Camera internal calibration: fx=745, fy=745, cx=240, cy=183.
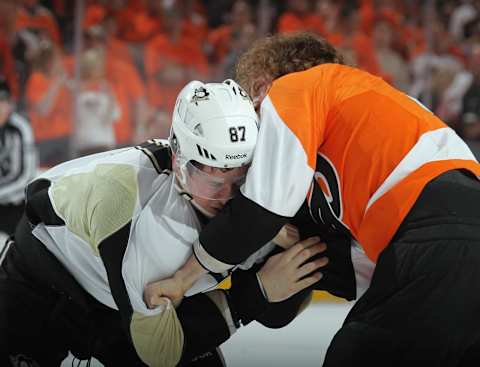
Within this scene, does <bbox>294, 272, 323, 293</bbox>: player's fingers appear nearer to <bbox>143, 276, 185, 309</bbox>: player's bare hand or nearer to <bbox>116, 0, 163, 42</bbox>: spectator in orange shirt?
<bbox>143, 276, 185, 309</bbox>: player's bare hand

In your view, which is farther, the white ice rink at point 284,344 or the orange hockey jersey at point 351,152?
the white ice rink at point 284,344

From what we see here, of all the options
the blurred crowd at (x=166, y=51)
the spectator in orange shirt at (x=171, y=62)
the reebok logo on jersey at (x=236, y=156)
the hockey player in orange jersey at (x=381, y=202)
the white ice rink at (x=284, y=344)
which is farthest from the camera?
the spectator in orange shirt at (x=171, y=62)

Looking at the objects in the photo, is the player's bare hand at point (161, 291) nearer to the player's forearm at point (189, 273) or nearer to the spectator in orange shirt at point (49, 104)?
the player's forearm at point (189, 273)

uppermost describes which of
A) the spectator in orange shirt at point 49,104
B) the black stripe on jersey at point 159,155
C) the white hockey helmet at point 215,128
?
the white hockey helmet at point 215,128

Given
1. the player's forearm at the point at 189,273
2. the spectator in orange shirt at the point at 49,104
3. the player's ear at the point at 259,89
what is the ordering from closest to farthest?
the player's forearm at the point at 189,273 → the player's ear at the point at 259,89 → the spectator in orange shirt at the point at 49,104

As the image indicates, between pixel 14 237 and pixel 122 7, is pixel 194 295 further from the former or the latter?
pixel 122 7

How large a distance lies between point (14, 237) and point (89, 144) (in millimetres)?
2373

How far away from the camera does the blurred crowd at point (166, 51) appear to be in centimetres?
476

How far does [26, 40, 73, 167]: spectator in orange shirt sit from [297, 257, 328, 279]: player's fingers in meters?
2.84

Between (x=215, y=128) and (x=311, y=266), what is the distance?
0.54 m

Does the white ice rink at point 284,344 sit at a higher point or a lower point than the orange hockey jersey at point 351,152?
Answer: lower

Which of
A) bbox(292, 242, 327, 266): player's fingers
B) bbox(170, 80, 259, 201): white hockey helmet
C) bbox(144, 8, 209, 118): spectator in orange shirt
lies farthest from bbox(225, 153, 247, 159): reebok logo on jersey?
bbox(144, 8, 209, 118): spectator in orange shirt

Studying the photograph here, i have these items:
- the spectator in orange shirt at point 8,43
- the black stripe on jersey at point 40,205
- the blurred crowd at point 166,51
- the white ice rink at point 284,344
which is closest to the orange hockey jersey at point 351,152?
the black stripe on jersey at point 40,205

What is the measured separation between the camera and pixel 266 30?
4902 mm
